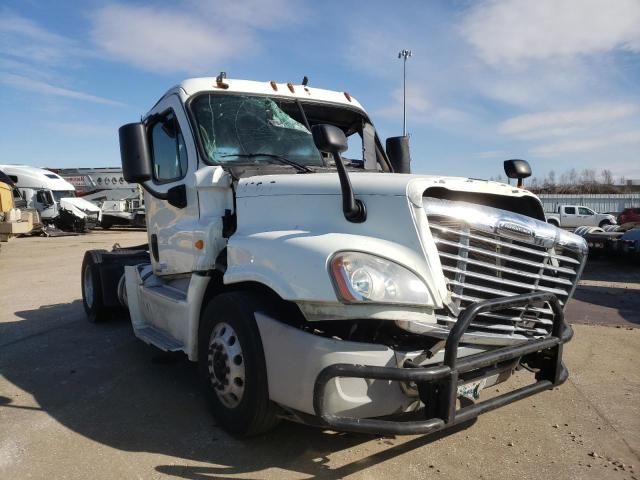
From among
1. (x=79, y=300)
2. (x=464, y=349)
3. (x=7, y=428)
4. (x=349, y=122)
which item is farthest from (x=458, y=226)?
(x=79, y=300)

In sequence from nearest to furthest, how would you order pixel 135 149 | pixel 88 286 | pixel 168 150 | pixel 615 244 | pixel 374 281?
pixel 374 281
pixel 135 149
pixel 168 150
pixel 88 286
pixel 615 244

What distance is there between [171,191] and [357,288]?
2.26 metres

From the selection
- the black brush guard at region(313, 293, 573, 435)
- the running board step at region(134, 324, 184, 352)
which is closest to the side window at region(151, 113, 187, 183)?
the running board step at region(134, 324, 184, 352)

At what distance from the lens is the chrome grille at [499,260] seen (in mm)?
2740

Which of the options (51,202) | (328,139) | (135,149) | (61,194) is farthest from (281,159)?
(61,194)

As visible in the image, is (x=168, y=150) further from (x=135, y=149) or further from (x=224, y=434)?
(x=224, y=434)

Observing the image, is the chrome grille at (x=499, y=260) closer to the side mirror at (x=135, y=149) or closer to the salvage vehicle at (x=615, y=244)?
the side mirror at (x=135, y=149)

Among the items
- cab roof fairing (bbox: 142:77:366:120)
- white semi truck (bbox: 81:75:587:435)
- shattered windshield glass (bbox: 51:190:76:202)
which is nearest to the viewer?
white semi truck (bbox: 81:75:587:435)

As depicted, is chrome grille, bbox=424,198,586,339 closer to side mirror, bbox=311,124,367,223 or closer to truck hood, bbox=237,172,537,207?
truck hood, bbox=237,172,537,207

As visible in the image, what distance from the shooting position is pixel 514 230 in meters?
2.86

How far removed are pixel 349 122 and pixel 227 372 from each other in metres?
2.77

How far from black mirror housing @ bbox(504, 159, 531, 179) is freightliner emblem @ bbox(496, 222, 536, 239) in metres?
1.27

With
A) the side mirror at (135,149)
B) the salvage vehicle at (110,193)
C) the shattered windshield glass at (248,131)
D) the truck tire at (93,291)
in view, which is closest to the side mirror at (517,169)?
the shattered windshield glass at (248,131)

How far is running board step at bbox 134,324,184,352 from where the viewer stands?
4.01m
